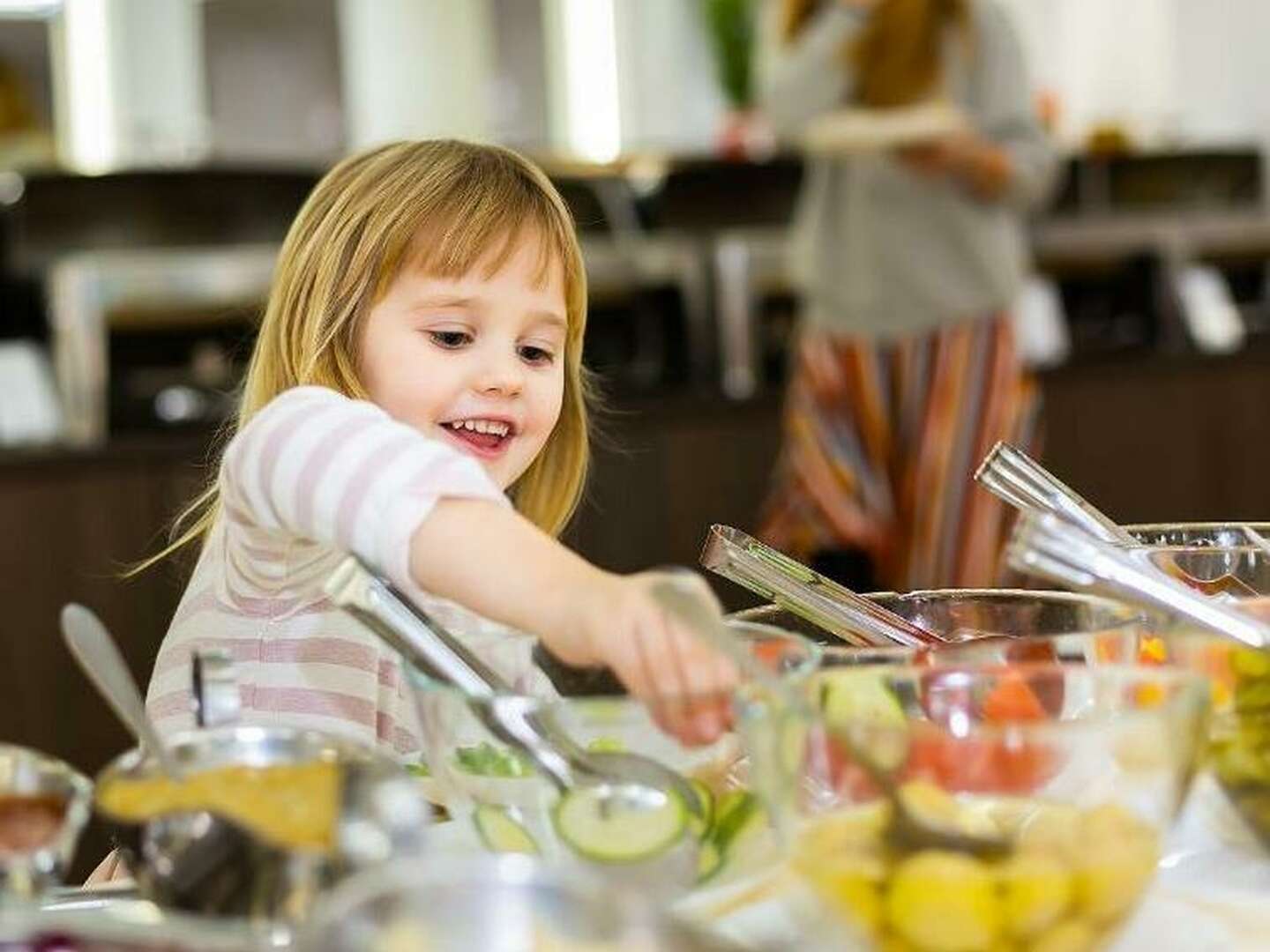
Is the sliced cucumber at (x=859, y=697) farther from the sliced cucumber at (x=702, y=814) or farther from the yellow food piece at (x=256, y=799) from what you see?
the yellow food piece at (x=256, y=799)

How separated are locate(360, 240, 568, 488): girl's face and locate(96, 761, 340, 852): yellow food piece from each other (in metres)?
0.50

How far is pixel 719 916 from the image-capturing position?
2.43ft

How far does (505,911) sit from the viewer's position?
548 mm

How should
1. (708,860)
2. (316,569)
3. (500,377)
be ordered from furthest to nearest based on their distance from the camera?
1. (500,377)
2. (316,569)
3. (708,860)

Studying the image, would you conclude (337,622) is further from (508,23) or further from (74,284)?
(508,23)

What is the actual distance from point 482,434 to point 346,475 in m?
0.40

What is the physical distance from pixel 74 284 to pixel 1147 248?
269 cm

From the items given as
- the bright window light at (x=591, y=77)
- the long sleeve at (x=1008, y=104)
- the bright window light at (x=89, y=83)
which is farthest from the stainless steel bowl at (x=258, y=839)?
the bright window light at (x=591, y=77)

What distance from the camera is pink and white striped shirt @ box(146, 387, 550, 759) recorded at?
31.8 inches

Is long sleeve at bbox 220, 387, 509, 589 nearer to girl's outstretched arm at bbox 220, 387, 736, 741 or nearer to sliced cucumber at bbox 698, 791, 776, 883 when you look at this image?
girl's outstretched arm at bbox 220, 387, 736, 741

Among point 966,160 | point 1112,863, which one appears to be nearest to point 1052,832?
point 1112,863

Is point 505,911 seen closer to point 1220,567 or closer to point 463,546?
point 463,546

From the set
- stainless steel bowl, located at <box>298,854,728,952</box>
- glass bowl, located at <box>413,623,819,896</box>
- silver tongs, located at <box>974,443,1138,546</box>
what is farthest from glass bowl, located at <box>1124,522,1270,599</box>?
stainless steel bowl, located at <box>298,854,728,952</box>

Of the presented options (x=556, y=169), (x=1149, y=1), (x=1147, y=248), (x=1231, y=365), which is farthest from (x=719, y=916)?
(x=1149, y=1)
